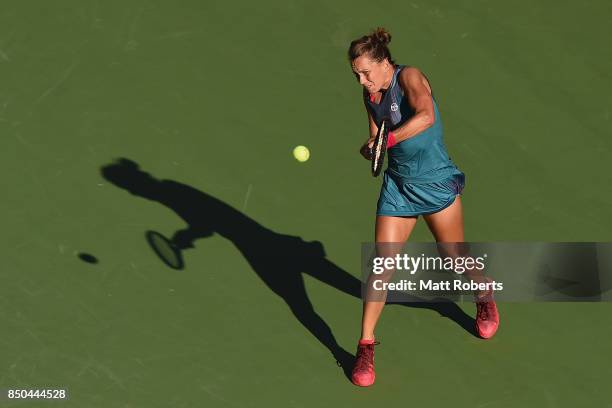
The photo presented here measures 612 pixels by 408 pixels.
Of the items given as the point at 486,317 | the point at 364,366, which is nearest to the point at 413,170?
the point at 486,317

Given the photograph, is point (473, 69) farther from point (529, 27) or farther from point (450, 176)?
point (450, 176)

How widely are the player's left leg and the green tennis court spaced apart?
12 centimetres

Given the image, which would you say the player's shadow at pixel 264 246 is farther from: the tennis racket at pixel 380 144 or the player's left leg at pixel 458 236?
the tennis racket at pixel 380 144

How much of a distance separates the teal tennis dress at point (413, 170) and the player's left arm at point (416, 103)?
0.42ft

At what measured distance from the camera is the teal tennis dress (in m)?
9.35

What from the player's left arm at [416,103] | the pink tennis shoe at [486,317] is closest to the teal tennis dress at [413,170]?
the player's left arm at [416,103]

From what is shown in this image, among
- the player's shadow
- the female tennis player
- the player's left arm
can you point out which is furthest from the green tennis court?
the player's left arm

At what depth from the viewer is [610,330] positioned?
33.1 ft

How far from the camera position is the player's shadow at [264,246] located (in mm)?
10336

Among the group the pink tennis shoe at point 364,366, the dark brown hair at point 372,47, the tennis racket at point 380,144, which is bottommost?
the pink tennis shoe at point 364,366

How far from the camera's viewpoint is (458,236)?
988 centimetres

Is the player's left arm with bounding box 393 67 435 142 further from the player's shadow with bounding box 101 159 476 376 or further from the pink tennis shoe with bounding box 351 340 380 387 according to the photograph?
the player's shadow with bounding box 101 159 476 376

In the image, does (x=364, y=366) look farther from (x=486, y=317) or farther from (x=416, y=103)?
(x=416, y=103)

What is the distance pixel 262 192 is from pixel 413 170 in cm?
221
